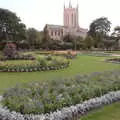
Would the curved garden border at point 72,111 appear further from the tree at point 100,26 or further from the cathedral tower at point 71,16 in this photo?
the cathedral tower at point 71,16

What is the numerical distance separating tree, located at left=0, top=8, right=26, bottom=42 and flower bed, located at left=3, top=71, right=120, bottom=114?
36932 mm

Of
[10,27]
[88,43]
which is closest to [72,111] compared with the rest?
[88,43]

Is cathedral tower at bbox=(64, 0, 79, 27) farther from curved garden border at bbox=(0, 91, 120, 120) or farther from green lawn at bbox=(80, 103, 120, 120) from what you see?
green lawn at bbox=(80, 103, 120, 120)

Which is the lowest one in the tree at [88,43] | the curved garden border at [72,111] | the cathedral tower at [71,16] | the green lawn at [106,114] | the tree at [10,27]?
the green lawn at [106,114]

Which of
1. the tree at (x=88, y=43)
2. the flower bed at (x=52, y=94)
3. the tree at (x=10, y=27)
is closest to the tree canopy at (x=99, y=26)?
the tree at (x=88, y=43)

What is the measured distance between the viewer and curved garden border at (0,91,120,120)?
16.1 ft

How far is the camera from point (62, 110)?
531 centimetres

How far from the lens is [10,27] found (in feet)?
143

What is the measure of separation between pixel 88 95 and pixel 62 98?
0.89m

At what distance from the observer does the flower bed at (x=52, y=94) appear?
16.9 ft

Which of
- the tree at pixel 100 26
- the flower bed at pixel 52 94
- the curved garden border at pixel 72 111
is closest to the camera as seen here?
the curved garden border at pixel 72 111

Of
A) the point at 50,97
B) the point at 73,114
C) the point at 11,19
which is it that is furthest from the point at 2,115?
the point at 11,19

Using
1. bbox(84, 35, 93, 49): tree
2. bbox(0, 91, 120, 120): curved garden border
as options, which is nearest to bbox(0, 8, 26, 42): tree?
bbox(84, 35, 93, 49): tree

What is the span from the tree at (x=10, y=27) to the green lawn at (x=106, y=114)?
125ft
